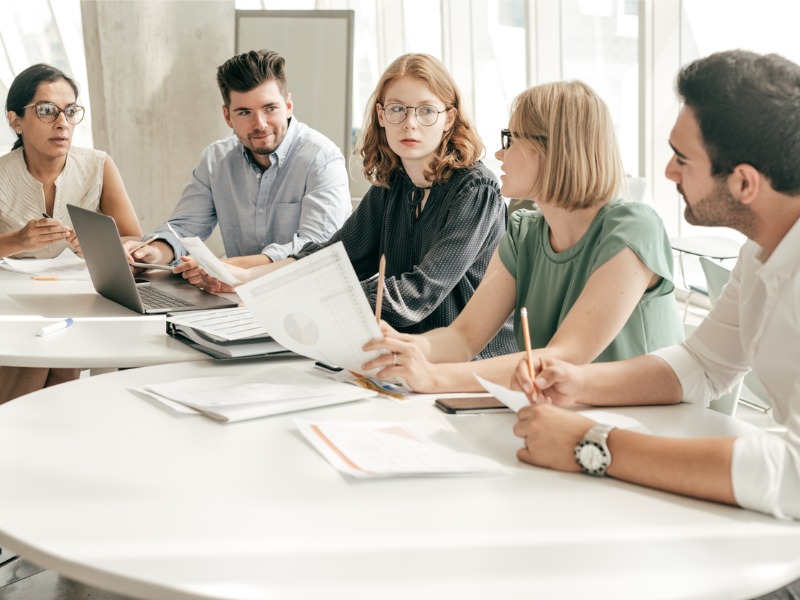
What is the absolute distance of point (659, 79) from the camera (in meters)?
6.51

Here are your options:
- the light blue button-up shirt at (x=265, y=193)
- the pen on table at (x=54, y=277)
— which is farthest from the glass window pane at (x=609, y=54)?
the pen on table at (x=54, y=277)

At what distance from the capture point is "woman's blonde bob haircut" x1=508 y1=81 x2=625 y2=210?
2.06 meters

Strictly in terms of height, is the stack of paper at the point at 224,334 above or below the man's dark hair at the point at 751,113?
below

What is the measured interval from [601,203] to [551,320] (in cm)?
30

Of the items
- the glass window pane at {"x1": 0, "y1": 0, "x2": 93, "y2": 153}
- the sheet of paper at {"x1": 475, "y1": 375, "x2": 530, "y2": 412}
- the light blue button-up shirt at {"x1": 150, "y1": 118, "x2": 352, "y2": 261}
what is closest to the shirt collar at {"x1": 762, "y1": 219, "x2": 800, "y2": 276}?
the sheet of paper at {"x1": 475, "y1": 375, "x2": 530, "y2": 412}

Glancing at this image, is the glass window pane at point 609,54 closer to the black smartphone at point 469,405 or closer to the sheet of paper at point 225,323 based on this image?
the sheet of paper at point 225,323

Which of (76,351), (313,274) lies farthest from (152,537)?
(76,351)

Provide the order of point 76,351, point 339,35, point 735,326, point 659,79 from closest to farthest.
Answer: point 735,326, point 76,351, point 659,79, point 339,35

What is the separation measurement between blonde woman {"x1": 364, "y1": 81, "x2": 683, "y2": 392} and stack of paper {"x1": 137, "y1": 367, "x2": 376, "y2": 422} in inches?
4.6

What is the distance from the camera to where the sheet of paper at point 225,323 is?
2.05m

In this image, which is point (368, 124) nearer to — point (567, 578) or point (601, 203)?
point (601, 203)

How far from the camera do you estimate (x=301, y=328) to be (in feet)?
5.74

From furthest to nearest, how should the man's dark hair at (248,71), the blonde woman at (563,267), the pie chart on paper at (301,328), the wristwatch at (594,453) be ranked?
the man's dark hair at (248,71)
the blonde woman at (563,267)
the pie chart on paper at (301,328)
the wristwatch at (594,453)

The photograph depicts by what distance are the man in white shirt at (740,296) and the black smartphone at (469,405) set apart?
9 centimetres
